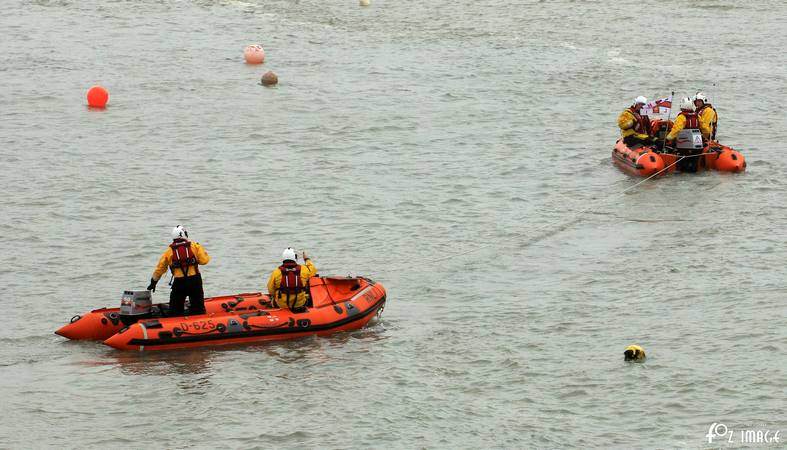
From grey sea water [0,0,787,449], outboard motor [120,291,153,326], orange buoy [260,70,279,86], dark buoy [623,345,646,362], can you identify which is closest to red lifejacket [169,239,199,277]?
outboard motor [120,291,153,326]

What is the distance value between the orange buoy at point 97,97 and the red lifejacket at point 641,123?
12534mm

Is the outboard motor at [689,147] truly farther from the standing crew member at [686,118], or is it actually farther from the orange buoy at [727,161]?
the orange buoy at [727,161]

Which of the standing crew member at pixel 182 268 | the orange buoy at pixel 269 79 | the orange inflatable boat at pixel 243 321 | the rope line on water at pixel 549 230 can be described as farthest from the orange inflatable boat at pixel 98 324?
the orange buoy at pixel 269 79

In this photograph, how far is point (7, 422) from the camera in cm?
1405

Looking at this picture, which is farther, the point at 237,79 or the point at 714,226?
the point at 237,79

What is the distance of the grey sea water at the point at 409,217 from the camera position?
14.3 meters

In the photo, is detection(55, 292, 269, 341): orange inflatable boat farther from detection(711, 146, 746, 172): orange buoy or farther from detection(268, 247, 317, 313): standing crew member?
detection(711, 146, 746, 172): orange buoy

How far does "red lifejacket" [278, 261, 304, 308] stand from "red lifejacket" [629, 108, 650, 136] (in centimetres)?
974

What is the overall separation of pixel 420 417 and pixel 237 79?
19576 millimetres

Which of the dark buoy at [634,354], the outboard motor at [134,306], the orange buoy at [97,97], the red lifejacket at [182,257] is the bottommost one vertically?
the dark buoy at [634,354]

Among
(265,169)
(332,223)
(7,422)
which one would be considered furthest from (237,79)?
(7,422)

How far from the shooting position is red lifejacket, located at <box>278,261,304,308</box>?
1595 centimetres

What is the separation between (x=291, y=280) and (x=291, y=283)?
0.04 metres

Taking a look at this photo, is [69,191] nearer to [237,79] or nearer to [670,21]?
[237,79]
